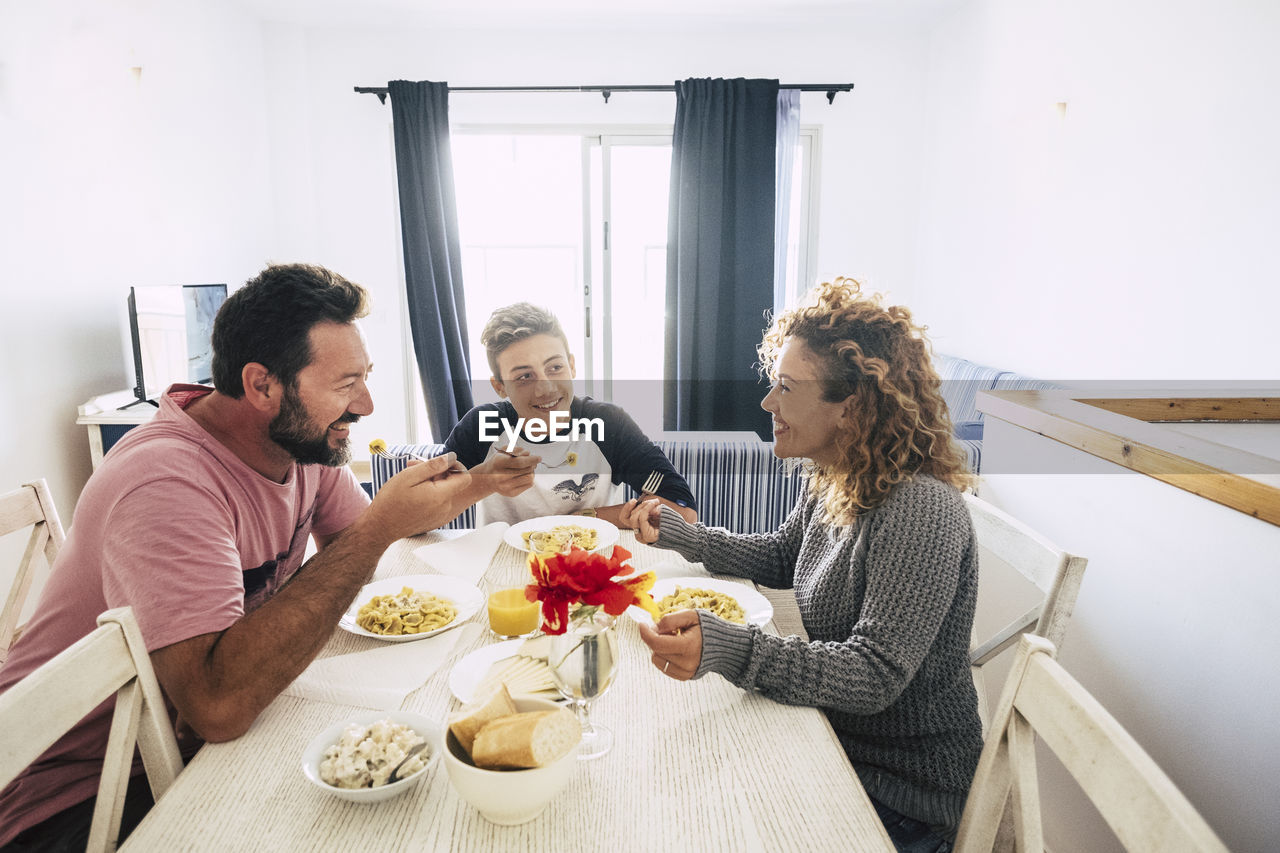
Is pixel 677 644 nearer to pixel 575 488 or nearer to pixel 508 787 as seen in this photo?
pixel 508 787

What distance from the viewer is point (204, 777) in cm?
80

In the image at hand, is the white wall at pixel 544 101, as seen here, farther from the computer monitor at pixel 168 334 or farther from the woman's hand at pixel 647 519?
the woman's hand at pixel 647 519

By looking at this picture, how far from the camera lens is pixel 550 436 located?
2.03m

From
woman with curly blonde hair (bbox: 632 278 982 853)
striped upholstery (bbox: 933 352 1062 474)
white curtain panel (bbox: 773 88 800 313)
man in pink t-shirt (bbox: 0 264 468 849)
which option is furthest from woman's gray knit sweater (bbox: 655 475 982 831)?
white curtain panel (bbox: 773 88 800 313)

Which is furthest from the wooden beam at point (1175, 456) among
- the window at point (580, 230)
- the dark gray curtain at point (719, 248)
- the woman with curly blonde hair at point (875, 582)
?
the window at point (580, 230)

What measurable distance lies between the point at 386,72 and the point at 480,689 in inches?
166

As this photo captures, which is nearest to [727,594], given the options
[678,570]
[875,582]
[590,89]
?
[678,570]

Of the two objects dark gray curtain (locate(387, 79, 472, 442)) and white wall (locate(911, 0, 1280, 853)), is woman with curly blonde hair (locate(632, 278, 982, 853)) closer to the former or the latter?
white wall (locate(911, 0, 1280, 853))

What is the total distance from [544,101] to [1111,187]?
292cm

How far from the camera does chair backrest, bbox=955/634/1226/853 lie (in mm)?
593

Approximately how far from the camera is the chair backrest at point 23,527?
4.38 feet

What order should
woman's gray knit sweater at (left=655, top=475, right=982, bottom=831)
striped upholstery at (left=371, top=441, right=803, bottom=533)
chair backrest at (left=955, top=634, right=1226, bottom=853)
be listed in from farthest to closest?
striped upholstery at (left=371, top=441, right=803, bottom=533) < woman's gray knit sweater at (left=655, top=475, right=982, bottom=831) < chair backrest at (left=955, top=634, right=1226, bottom=853)

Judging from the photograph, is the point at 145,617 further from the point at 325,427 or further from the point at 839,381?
the point at 839,381

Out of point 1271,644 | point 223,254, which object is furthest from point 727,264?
point 1271,644
